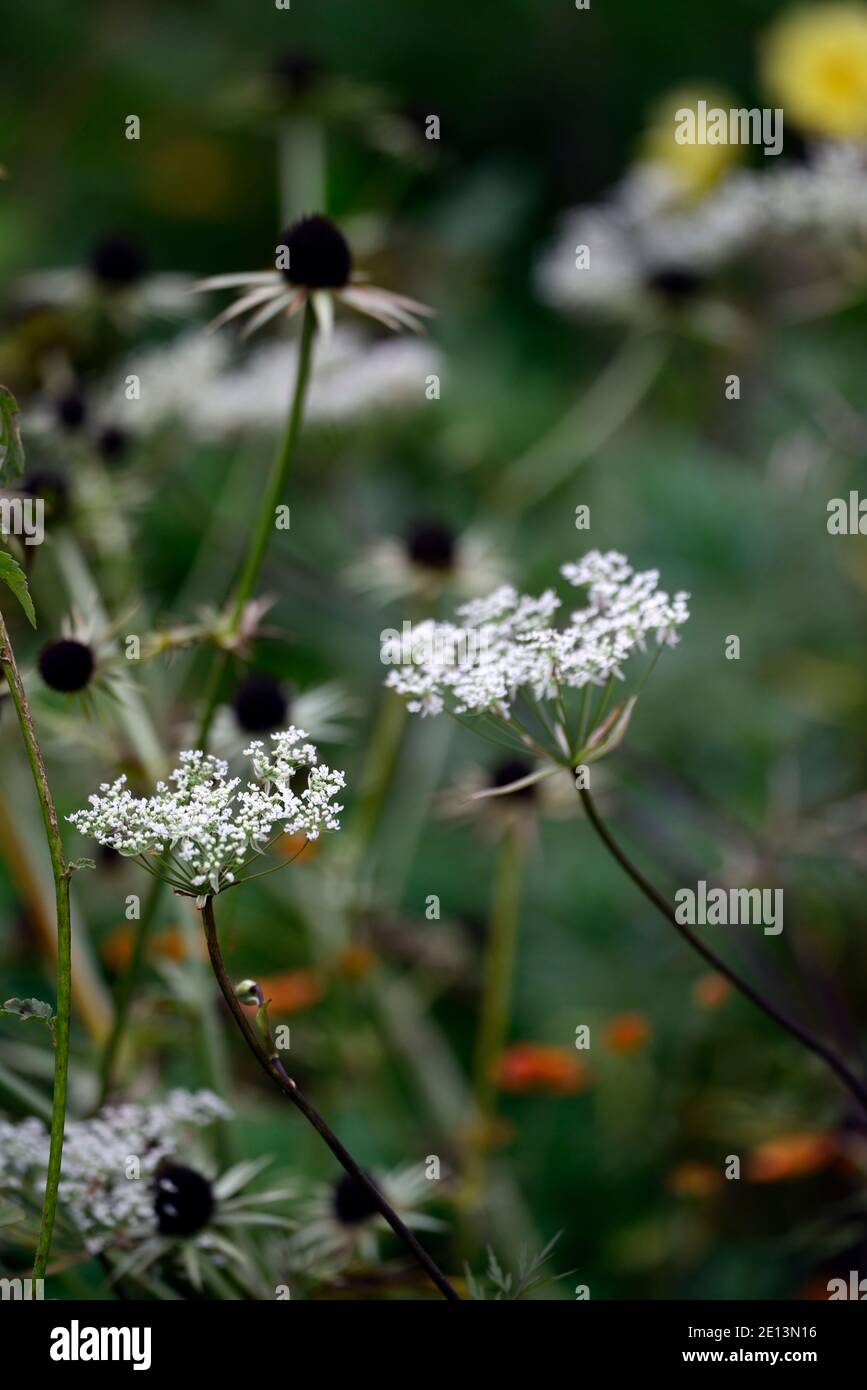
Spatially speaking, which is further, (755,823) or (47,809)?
(755,823)

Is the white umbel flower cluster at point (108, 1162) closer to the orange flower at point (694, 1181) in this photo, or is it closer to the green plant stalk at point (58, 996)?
the green plant stalk at point (58, 996)

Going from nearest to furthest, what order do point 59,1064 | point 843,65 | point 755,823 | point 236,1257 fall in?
1. point 59,1064
2. point 236,1257
3. point 755,823
4. point 843,65

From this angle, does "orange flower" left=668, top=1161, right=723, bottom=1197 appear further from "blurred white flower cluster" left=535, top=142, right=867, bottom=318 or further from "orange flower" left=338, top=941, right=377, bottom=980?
"blurred white flower cluster" left=535, top=142, right=867, bottom=318

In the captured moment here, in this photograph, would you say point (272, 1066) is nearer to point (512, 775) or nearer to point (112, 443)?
point (512, 775)

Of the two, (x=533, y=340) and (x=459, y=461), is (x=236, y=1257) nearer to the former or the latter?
(x=459, y=461)

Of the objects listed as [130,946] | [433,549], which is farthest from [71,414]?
[130,946]

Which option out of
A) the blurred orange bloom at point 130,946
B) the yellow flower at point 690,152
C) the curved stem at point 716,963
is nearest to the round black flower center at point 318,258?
the curved stem at point 716,963
